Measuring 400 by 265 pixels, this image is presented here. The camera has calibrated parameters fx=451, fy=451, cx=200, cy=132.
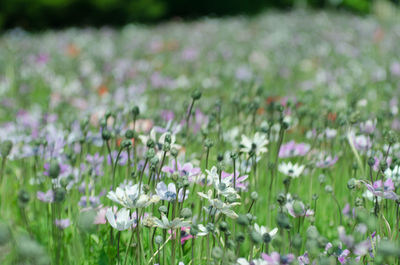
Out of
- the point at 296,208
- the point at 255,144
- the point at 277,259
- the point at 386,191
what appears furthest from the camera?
the point at 255,144

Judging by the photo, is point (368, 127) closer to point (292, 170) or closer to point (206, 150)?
point (292, 170)

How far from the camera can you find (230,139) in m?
2.30

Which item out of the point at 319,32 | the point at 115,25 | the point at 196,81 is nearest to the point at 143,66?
the point at 196,81

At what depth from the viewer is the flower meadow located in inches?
48.9

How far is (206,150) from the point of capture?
6.86 feet

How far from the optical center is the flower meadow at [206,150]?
124 centimetres

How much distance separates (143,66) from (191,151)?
2428mm

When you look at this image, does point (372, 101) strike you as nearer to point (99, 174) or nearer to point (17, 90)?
point (99, 174)

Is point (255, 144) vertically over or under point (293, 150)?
over

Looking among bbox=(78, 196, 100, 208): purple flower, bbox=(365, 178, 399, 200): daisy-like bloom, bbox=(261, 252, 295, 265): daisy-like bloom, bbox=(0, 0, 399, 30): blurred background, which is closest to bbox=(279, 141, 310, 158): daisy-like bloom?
bbox=(365, 178, 399, 200): daisy-like bloom

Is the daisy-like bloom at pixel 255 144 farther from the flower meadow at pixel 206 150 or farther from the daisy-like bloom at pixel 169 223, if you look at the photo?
the daisy-like bloom at pixel 169 223

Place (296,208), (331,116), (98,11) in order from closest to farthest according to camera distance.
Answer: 1. (296,208)
2. (331,116)
3. (98,11)

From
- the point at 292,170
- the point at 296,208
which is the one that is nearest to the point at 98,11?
the point at 292,170

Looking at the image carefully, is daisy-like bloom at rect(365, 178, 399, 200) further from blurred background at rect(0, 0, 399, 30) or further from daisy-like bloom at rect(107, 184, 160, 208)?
blurred background at rect(0, 0, 399, 30)
